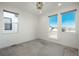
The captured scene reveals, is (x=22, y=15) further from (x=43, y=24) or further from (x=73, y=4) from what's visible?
(x=73, y=4)

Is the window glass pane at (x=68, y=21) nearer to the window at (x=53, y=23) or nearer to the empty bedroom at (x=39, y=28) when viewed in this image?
the empty bedroom at (x=39, y=28)

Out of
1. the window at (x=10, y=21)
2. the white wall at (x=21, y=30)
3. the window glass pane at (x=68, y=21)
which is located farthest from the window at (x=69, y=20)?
the window at (x=10, y=21)

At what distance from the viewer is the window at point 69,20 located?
3.91 ft

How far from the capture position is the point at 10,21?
1.19 m

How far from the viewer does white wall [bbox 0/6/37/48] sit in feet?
3.85

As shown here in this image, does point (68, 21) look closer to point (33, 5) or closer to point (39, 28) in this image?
point (39, 28)

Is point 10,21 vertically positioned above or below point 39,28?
above

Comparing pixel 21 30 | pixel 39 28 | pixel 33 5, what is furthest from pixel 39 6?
pixel 21 30

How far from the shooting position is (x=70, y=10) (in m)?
1.18

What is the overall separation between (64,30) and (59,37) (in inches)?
7.1

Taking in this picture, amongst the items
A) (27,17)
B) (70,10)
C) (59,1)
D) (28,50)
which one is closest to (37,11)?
(27,17)

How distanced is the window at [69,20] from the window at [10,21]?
94cm

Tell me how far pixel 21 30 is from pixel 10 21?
0.27m

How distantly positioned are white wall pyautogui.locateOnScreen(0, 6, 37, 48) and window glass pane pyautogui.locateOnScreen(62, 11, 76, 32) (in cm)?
58
